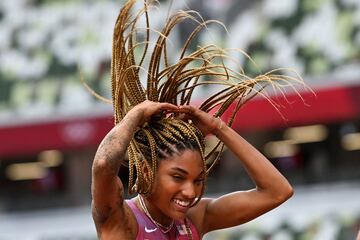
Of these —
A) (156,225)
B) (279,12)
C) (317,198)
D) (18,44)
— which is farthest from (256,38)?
(156,225)

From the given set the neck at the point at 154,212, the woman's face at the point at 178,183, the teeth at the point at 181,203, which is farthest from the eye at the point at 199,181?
the neck at the point at 154,212

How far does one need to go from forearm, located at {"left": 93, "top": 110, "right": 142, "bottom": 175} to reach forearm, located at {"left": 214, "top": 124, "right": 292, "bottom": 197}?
644mm

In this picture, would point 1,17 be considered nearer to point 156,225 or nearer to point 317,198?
point 317,198

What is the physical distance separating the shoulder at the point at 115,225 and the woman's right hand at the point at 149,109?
385mm

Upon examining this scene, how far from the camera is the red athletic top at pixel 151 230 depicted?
547 cm

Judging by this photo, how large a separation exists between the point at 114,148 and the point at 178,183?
37 centimetres

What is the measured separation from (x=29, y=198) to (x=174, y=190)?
14300 millimetres

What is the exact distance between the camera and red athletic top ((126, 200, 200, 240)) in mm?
5473

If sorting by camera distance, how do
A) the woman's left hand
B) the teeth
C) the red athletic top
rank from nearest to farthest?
the teeth < the red athletic top < the woman's left hand

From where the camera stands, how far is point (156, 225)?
18.2ft

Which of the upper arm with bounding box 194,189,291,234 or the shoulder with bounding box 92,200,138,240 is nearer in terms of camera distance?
the shoulder with bounding box 92,200,138,240

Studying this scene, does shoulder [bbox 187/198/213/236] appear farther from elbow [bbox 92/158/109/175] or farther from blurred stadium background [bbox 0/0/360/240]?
blurred stadium background [bbox 0/0/360/240]

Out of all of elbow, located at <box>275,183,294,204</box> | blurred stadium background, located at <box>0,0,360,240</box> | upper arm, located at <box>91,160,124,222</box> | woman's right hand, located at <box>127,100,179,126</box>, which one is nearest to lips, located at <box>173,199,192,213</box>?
upper arm, located at <box>91,160,124,222</box>

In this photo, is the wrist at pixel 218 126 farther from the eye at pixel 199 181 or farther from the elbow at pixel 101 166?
the elbow at pixel 101 166
